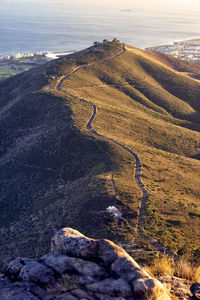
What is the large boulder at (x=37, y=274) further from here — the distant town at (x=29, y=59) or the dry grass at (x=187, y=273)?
the distant town at (x=29, y=59)

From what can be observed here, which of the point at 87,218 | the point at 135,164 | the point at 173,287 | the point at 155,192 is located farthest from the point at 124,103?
the point at 173,287

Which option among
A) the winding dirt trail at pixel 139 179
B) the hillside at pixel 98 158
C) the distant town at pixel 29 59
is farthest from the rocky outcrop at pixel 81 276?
the distant town at pixel 29 59

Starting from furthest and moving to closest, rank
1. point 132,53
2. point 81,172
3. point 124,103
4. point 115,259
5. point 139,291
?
1. point 132,53
2. point 124,103
3. point 81,172
4. point 115,259
5. point 139,291

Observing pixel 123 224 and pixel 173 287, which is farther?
pixel 123 224

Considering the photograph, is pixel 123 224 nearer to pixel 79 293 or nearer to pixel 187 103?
pixel 79 293

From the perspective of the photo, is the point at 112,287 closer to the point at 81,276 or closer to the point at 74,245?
the point at 81,276

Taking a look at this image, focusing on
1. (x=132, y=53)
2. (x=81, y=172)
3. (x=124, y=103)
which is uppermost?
(x=132, y=53)

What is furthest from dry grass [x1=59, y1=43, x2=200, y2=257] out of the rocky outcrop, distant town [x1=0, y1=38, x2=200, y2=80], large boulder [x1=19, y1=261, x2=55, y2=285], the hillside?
distant town [x1=0, y1=38, x2=200, y2=80]
